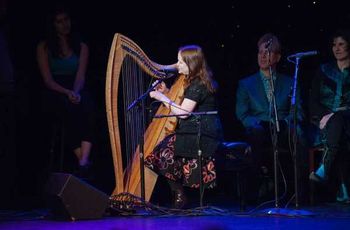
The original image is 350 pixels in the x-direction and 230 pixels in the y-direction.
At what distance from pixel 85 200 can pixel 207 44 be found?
2.79 m

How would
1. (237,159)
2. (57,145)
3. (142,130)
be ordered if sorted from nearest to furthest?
(142,130) < (237,159) < (57,145)

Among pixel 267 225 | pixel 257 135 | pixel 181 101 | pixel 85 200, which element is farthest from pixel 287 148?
pixel 85 200

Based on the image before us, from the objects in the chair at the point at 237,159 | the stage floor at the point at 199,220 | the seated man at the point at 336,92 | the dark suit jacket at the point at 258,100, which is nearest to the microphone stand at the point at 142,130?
the stage floor at the point at 199,220

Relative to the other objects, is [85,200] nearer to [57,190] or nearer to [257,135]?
[57,190]

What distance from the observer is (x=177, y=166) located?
18.1 ft

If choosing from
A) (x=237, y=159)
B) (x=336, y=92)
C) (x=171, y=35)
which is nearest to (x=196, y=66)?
(x=237, y=159)

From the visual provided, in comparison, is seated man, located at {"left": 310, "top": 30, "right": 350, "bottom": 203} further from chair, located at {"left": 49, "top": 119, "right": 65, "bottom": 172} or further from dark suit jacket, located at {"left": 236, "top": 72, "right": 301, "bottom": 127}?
chair, located at {"left": 49, "top": 119, "right": 65, "bottom": 172}

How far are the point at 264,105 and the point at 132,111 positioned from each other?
4.87 feet

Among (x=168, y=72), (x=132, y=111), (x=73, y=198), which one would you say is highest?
(x=168, y=72)

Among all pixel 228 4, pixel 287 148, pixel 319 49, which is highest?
pixel 228 4

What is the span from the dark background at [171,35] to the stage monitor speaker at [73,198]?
6.17 feet

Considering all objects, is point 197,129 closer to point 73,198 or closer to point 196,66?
point 196,66

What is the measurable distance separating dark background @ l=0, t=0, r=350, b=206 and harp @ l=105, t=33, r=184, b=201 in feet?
4.40

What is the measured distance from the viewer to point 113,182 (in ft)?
22.9
